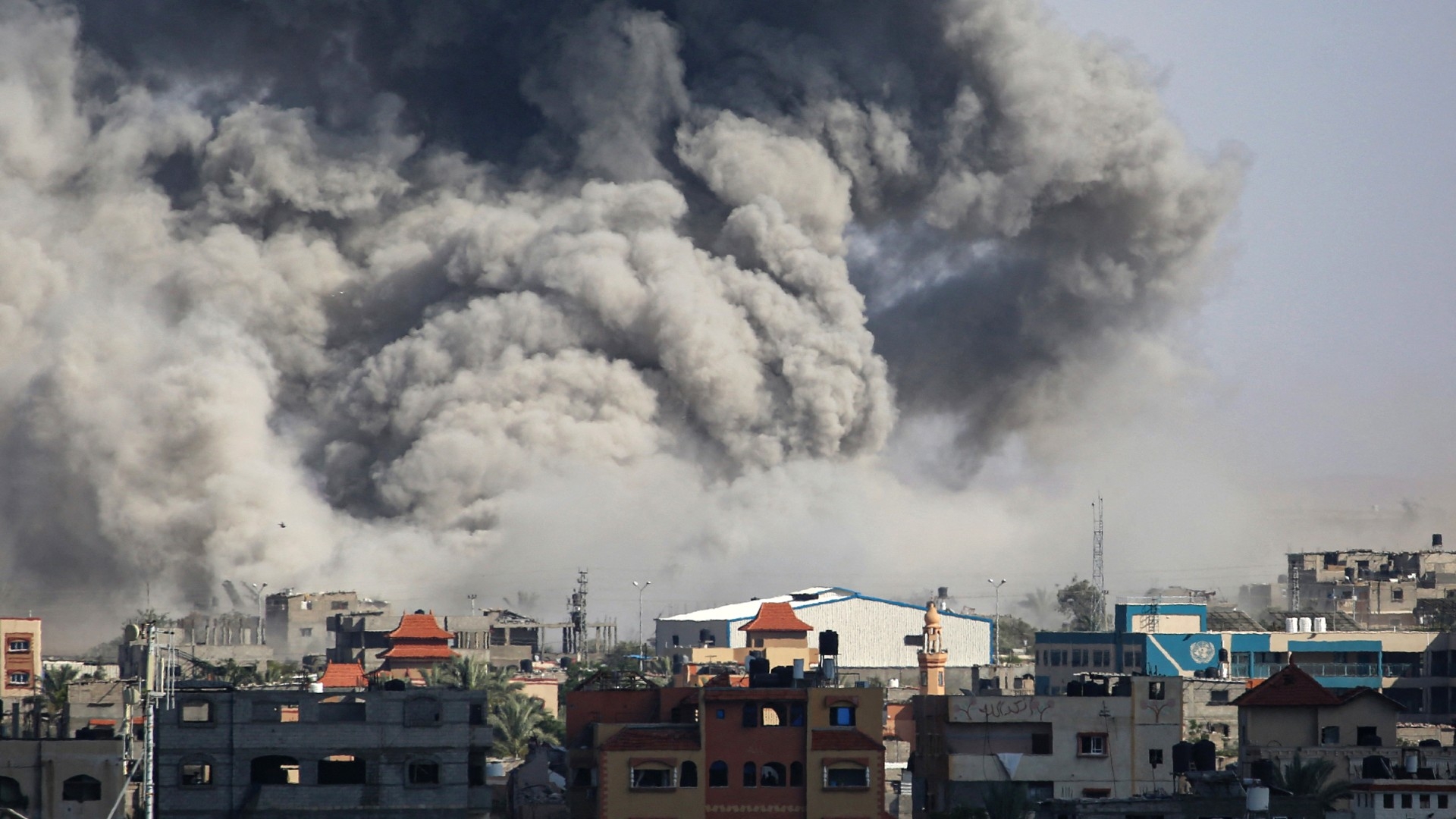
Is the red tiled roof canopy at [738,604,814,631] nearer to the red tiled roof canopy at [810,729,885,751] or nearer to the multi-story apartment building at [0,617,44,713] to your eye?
the multi-story apartment building at [0,617,44,713]

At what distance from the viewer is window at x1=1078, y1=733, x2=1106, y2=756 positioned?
51750mm

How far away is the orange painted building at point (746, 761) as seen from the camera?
4556 centimetres

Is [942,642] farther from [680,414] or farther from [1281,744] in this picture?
[1281,744]

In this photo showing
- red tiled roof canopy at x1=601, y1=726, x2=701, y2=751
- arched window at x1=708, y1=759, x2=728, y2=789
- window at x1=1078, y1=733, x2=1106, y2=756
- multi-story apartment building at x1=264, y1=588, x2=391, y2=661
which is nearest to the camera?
red tiled roof canopy at x1=601, y1=726, x2=701, y2=751

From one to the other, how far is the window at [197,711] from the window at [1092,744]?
56.9ft

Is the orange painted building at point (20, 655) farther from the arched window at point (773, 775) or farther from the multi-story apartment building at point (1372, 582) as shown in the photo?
the multi-story apartment building at point (1372, 582)

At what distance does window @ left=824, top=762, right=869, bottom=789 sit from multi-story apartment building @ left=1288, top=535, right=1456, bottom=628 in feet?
198

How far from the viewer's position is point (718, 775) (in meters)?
46.1

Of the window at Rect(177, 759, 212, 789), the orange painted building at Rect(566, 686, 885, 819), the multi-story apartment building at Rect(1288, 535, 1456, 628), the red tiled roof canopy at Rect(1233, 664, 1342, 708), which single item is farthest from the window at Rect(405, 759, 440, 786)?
the multi-story apartment building at Rect(1288, 535, 1456, 628)

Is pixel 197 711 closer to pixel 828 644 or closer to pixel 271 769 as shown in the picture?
pixel 271 769

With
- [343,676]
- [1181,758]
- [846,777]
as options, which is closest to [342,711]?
[846,777]

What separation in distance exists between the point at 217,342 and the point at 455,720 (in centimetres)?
7705

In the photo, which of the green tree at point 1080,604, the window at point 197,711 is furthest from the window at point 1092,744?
the green tree at point 1080,604

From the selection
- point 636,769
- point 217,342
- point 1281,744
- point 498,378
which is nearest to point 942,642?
point 498,378
